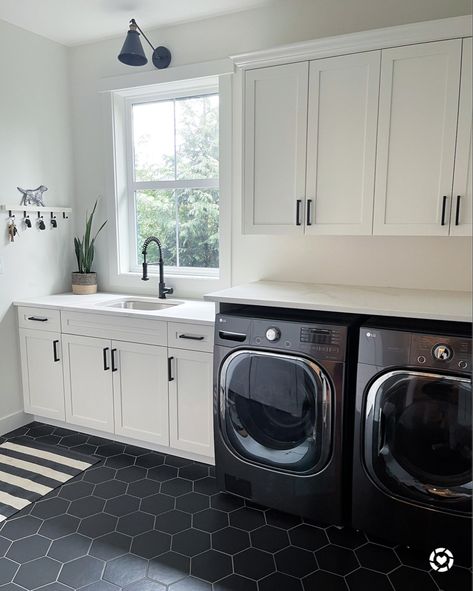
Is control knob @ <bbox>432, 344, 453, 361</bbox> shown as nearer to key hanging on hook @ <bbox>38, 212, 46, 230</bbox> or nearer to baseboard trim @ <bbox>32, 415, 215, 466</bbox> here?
baseboard trim @ <bbox>32, 415, 215, 466</bbox>

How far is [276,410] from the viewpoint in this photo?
213cm

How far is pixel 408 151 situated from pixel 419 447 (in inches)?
52.1

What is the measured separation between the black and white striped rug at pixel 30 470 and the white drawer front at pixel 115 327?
74 centimetres

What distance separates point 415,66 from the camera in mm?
2066

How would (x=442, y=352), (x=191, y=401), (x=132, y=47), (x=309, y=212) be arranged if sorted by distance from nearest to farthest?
(x=442, y=352) < (x=309, y=212) < (x=191, y=401) < (x=132, y=47)

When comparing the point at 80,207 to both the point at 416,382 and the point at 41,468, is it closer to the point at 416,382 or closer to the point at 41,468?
the point at 41,468

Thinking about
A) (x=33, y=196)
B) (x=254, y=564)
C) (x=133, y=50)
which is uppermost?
(x=133, y=50)

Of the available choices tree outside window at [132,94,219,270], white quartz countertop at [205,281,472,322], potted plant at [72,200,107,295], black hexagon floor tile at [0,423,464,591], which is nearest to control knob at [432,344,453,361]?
white quartz countertop at [205,281,472,322]

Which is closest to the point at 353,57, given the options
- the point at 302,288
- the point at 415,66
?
the point at 415,66

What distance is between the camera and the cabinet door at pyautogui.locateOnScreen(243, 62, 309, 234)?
2346mm

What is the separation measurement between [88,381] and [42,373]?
40cm

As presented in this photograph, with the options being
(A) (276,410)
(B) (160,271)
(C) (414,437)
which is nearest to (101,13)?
(B) (160,271)

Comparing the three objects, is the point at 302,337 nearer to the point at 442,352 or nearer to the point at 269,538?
the point at 442,352

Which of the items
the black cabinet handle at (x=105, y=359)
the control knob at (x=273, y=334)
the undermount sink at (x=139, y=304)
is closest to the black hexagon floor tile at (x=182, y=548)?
the black cabinet handle at (x=105, y=359)
